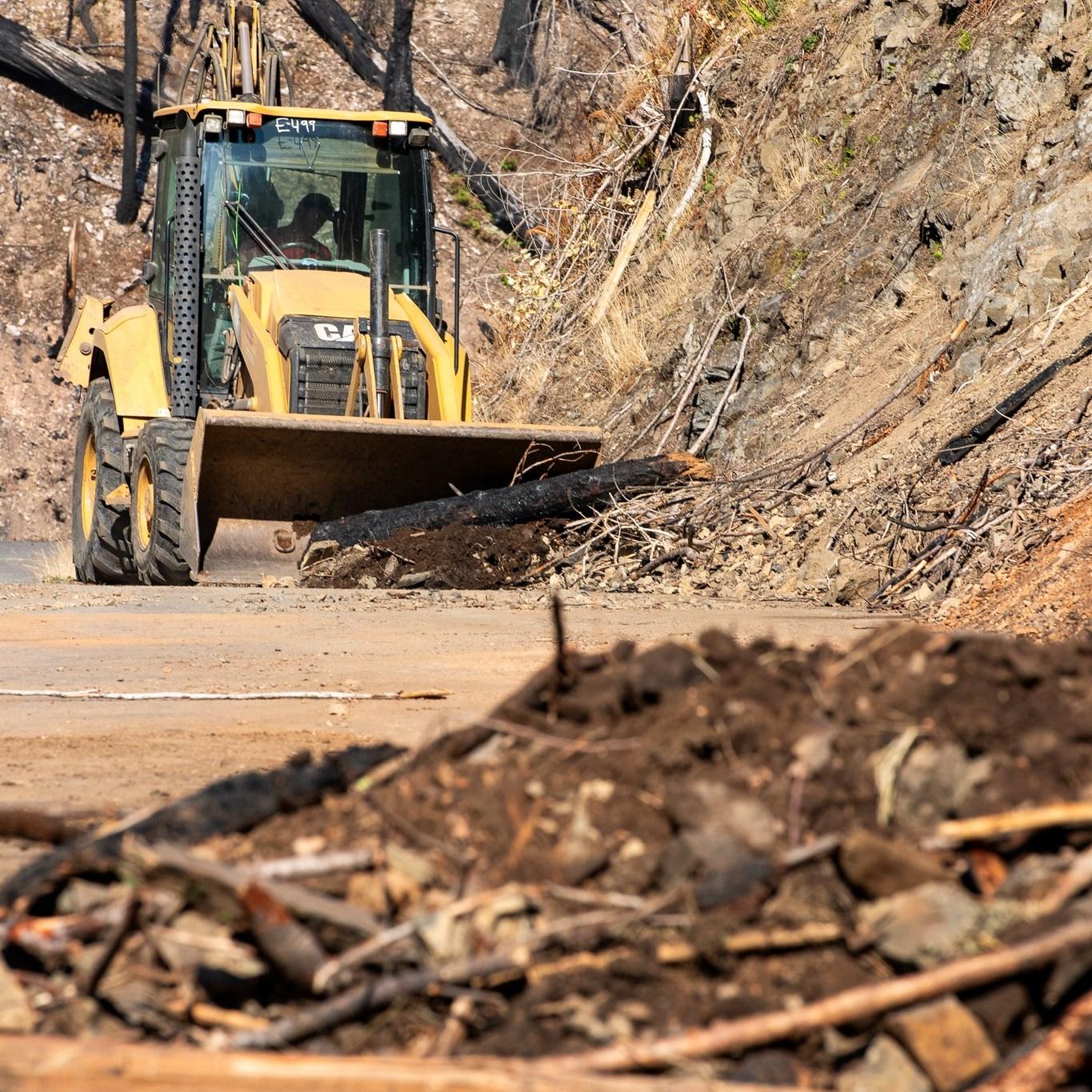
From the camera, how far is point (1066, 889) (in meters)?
2.99

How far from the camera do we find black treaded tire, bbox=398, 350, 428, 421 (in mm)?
11469

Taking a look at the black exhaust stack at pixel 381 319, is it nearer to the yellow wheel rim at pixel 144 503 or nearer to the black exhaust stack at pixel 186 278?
the black exhaust stack at pixel 186 278

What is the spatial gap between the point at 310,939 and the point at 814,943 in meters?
0.98

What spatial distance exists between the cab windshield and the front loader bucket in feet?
4.90

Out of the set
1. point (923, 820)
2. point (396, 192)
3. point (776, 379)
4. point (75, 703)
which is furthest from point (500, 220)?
point (923, 820)

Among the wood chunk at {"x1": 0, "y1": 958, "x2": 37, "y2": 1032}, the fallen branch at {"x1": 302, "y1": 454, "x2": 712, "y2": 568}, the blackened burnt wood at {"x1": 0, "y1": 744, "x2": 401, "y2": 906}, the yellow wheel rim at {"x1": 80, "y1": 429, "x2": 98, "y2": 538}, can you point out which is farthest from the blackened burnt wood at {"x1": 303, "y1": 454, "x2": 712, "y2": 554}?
the wood chunk at {"x1": 0, "y1": 958, "x2": 37, "y2": 1032}

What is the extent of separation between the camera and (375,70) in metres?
30.8

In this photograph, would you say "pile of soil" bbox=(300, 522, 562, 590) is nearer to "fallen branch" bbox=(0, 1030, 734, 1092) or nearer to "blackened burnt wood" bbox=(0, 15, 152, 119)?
"fallen branch" bbox=(0, 1030, 734, 1092)

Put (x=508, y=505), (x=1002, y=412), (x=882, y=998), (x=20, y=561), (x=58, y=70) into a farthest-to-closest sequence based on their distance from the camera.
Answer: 1. (x=58, y=70)
2. (x=20, y=561)
3. (x=508, y=505)
4. (x=1002, y=412)
5. (x=882, y=998)

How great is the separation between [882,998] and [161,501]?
8.83 meters

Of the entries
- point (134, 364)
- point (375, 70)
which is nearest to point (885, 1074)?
point (134, 364)

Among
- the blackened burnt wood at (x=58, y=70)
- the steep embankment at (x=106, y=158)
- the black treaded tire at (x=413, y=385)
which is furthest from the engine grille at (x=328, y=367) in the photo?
the blackened burnt wood at (x=58, y=70)

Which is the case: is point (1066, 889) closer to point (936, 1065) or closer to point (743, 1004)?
point (936, 1065)

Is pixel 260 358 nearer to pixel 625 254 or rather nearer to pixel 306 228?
pixel 306 228
